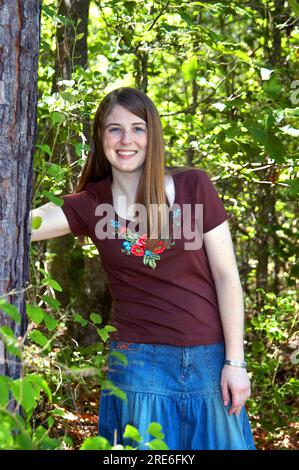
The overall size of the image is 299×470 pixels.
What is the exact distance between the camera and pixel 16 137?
2.14 meters

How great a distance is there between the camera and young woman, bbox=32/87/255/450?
2572 mm

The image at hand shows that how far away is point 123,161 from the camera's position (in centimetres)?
265

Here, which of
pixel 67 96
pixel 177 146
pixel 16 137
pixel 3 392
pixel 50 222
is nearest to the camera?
pixel 3 392

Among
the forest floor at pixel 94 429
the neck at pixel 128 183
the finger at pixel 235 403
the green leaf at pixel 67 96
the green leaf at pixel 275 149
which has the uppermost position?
the green leaf at pixel 67 96

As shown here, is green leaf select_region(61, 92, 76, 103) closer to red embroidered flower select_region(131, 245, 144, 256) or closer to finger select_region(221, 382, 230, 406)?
red embroidered flower select_region(131, 245, 144, 256)

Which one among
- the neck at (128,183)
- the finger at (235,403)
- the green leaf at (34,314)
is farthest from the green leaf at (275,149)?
the green leaf at (34,314)

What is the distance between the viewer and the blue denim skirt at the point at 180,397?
255cm

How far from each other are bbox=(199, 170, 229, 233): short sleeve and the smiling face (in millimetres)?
263

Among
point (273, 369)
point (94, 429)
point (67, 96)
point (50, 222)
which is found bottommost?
point (94, 429)

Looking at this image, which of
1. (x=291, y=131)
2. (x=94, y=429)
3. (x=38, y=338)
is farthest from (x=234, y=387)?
(x=94, y=429)

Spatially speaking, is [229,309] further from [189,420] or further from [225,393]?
[189,420]

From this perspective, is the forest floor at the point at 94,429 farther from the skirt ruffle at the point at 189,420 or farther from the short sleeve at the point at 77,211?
the short sleeve at the point at 77,211

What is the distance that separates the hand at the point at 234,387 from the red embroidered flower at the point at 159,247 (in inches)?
19.6

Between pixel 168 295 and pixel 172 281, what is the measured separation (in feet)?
0.18
